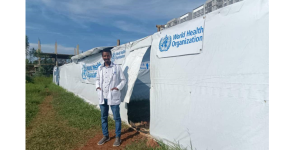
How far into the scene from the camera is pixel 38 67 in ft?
83.1

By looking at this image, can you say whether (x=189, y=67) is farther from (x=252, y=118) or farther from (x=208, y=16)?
(x=252, y=118)

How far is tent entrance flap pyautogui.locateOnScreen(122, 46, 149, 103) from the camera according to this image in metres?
4.60

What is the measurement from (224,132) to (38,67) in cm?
2788

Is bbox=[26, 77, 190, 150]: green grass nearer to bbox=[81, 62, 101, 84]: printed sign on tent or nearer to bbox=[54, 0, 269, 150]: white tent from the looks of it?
bbox=[54, 0, 269, 150]: white tent

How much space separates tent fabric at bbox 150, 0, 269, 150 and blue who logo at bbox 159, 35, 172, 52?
0.97ft

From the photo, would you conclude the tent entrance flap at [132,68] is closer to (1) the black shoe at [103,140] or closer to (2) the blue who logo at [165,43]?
(2) the blue who logo at [165,43]

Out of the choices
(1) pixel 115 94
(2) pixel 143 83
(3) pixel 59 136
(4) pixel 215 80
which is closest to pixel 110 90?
(1) pixel 115 94

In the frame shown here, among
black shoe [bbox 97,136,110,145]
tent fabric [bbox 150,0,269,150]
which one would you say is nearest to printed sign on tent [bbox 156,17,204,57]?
tent fabric [bbox 150,0,269,150]

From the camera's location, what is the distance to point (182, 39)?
3449 millimetres

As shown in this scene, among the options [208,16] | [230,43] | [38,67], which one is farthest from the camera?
[38,67]

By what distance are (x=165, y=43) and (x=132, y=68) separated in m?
1.28

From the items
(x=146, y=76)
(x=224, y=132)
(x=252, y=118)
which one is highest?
(x=146, y=76)

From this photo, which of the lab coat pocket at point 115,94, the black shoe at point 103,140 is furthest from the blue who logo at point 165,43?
the black shoe at point 103,140

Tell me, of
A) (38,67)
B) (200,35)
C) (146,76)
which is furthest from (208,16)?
(38,67)
